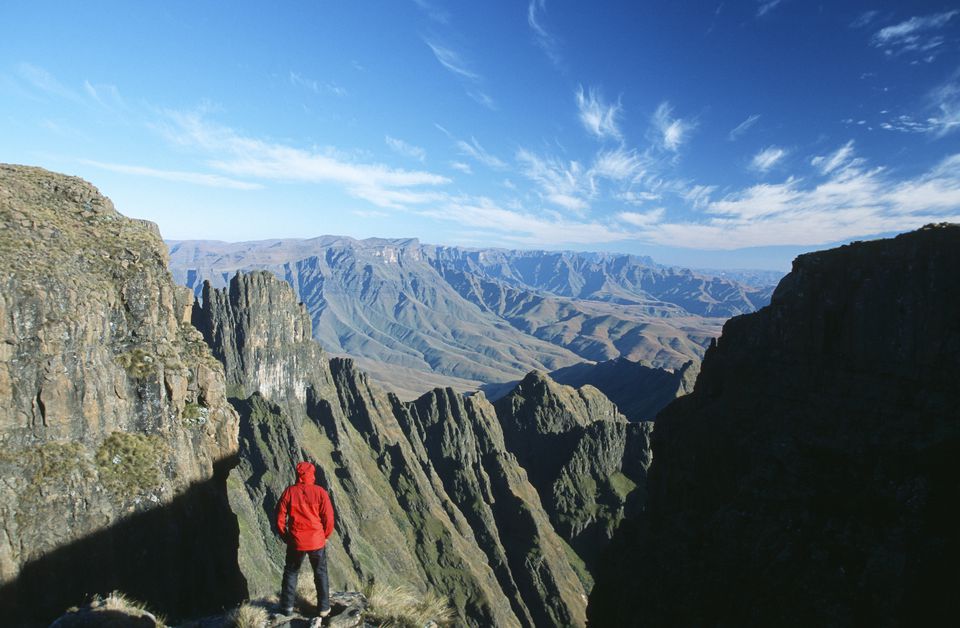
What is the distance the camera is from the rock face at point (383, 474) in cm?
11894

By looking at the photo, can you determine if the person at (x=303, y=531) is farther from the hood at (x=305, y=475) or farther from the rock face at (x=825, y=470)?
the rock face at (x=825, y=470)

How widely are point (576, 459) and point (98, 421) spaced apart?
153m

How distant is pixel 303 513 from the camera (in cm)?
1636

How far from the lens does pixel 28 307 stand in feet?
84.5

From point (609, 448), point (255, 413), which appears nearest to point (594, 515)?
Result: point (609, 448)

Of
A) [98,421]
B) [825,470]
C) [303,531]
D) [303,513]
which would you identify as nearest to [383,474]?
[98,421]

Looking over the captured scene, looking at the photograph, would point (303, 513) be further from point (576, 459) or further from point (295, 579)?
point (576, 459)

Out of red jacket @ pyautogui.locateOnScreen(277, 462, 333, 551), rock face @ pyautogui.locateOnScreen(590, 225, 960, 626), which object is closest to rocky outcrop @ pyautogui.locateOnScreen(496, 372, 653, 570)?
rock face @ pyautogui.locateOnScreen(590, 225, 960, 626)

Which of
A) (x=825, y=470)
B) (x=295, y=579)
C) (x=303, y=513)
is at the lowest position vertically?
(x=825, y=470)

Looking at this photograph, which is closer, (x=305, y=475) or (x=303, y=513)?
(x=303, y=513)

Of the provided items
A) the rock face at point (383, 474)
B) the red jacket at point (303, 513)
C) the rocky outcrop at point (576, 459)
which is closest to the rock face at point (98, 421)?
the red jacket at point (303, 513)

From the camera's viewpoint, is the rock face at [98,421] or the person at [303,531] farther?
the rock face at [98,421]

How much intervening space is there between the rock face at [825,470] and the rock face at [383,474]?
7855 centimetres

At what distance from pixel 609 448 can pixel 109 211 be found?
156872mm
